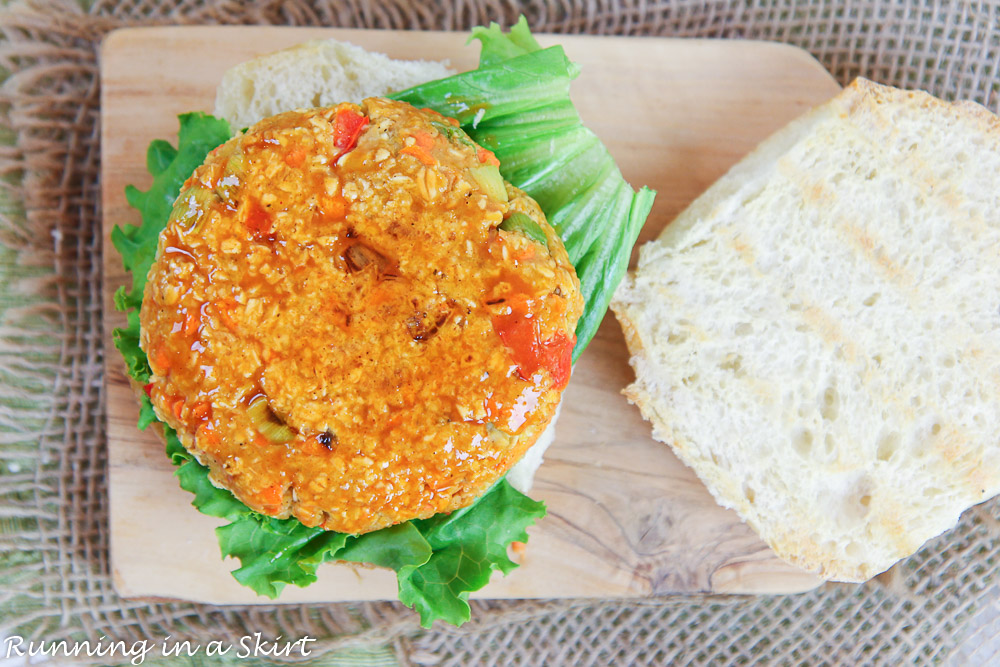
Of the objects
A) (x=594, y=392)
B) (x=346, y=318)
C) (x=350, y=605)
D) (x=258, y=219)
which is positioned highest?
(x=258, y=219)

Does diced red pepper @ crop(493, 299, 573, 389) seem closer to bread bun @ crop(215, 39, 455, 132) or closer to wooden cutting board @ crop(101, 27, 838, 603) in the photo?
wooden cutting board @ crop(101, 27, 838, 603)

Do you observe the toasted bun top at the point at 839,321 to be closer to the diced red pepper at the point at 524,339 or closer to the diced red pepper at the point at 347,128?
the diced red pepper at the point at 524,339

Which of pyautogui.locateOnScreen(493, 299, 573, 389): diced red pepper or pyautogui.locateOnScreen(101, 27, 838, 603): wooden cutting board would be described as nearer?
pyautogui.locateOnScreen(493, 299, 573, 389): diced red pepper

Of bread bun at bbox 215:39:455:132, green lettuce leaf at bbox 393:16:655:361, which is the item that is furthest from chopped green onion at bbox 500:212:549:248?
bread bun at bbox 215:39:455:132

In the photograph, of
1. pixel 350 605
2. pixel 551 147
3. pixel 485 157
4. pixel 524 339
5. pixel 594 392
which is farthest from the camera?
pixel 350 605

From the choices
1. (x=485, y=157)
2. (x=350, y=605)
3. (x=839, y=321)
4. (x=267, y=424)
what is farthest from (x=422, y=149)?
(x=350, y=605)

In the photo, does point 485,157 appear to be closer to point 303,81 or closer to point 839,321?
point 303,81
